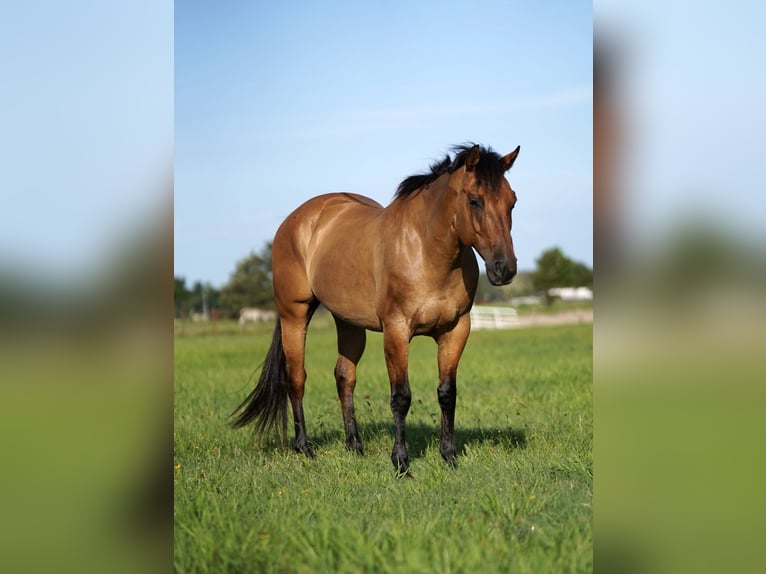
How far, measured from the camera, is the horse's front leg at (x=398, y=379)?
19.9 feet

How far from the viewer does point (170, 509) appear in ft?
7.68

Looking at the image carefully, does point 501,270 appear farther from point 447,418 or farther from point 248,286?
point 248,286


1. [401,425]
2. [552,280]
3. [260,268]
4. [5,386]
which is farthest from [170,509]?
[552,280]

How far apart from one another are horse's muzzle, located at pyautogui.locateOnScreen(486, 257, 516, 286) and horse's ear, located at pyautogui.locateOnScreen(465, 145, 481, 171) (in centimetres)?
80

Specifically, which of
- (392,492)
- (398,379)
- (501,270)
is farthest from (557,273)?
(392,492)

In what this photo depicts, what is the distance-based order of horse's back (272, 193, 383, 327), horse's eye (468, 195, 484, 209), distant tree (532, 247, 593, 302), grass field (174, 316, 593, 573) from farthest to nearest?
distant tree (532, 247, 593, 302)
horse's back (272, 193, 383, 327)
horse's eye (468, 195, 484, 209)
grass field (174, 316, 593, 573)

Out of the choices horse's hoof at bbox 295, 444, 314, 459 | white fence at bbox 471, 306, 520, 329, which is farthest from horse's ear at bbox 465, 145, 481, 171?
white fence at bbox 471, 306, 520, 329

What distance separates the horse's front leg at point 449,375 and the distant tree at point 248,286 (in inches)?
2343

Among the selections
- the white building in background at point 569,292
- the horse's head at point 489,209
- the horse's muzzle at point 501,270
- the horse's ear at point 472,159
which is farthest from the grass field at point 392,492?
the white building in background at point 569,292

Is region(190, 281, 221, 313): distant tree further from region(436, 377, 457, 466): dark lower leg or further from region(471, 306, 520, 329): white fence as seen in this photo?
region(436, 377, 457, 466): dark lower leg

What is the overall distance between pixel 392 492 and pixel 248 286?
203 ft

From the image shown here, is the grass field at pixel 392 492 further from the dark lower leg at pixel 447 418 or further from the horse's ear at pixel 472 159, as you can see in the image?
the horse's ear at pixel 472 159

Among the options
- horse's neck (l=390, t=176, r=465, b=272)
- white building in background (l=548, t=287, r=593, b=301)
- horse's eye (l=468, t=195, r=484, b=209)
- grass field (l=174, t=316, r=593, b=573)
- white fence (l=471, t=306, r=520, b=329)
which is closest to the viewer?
grass field (l=174, t=316, r=593, b=573)

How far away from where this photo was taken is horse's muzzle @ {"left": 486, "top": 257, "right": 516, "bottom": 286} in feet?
16.4
